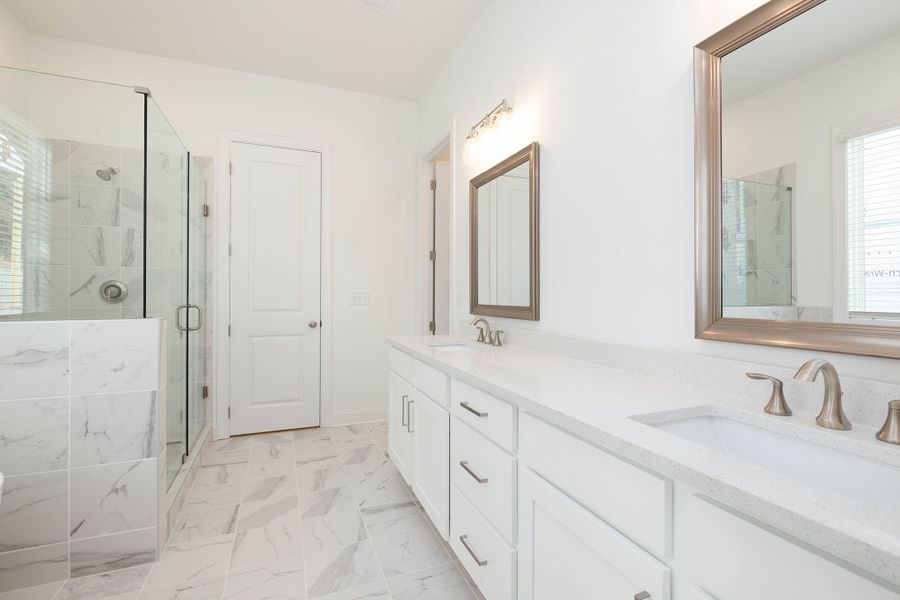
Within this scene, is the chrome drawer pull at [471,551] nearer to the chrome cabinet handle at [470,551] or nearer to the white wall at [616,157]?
the chrome cabinet handle at [470,551]

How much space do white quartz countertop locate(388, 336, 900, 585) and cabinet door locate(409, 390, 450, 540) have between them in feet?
0.87

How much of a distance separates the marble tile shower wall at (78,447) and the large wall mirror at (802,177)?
207 cm

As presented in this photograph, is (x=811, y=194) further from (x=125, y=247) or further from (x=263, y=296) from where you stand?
(x=263, y=296)

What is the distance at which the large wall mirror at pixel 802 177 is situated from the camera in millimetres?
833

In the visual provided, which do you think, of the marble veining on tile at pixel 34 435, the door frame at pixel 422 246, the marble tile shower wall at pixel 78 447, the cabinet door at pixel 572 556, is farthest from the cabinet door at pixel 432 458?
the door frame at pixel 422 246

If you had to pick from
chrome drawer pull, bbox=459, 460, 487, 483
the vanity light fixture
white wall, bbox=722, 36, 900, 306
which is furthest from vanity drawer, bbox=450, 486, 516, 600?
the vanity light fixture

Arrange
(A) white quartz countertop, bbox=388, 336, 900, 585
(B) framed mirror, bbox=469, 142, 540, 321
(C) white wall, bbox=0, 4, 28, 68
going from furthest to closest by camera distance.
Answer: (C) white wall, bbox=0, 4, 28, 68, (B) framed mirror, bbox=469, 142, 540, 321, (A) white quartz countertop, bbox=388, 336, 900, 585

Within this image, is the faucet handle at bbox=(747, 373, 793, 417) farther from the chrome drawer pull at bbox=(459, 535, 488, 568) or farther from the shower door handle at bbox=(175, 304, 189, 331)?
the shower door handle at bbox=(175, 304, 189, 331)

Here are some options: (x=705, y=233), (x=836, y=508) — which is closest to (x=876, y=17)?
(x=705, y=233)

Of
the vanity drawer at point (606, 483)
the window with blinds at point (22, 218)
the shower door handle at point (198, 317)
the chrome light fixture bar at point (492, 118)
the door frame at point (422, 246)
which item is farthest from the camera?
the door frame at point (422, 246)

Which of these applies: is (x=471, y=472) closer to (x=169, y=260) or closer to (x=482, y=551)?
(x=482, y=551)

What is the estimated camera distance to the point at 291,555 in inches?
67.5

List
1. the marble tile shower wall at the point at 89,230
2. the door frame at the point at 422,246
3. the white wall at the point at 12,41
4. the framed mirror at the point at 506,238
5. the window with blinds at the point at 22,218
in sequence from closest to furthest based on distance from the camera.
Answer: the window with blinds at the point at 22,218
the marble tile shower wall at the point at 89,230
the framed mirror at the point at 506,238
the white wall at the point at 12,41
the door frame at the point at 422,246

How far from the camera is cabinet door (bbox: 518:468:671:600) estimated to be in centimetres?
73
